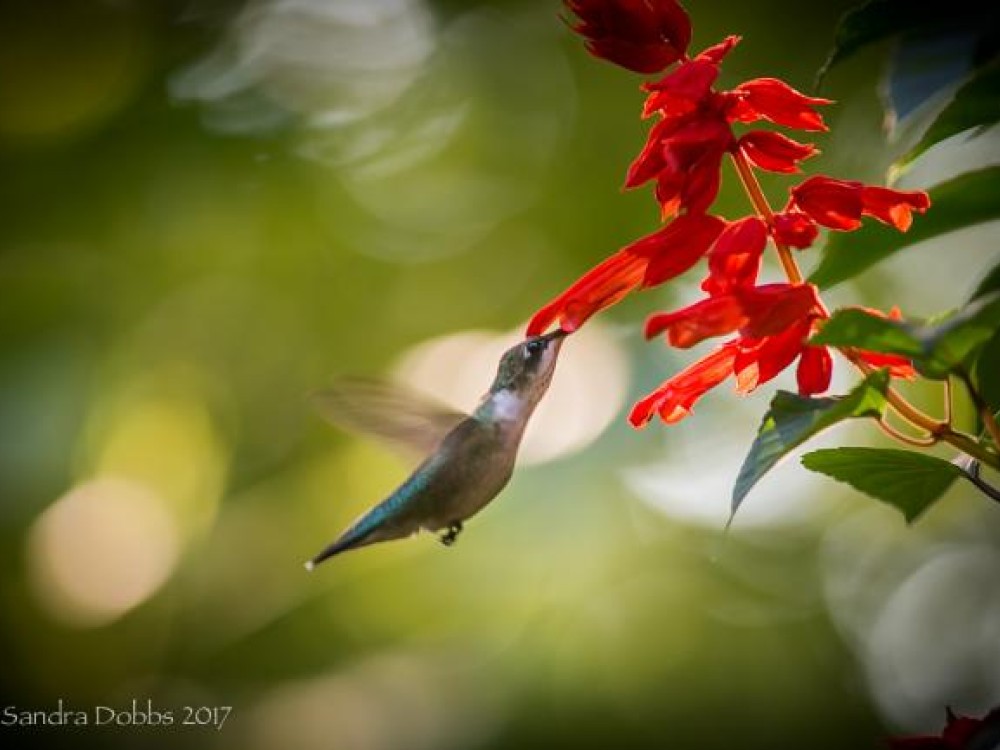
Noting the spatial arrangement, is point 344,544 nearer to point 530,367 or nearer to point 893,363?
point 530,367

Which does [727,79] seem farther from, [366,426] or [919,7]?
[919,7]

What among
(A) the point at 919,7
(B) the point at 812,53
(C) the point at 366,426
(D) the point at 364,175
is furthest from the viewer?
(D) the point at 364,175

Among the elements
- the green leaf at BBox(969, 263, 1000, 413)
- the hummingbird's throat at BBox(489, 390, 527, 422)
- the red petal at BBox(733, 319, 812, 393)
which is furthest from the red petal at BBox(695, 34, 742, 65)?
the hummingbird's throat at BBox(489, 390, 527, 422)

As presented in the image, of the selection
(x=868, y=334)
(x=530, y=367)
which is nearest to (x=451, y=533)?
(x=530, y=367)

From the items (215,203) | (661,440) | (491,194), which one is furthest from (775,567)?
(215,203)

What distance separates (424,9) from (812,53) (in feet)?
5.23

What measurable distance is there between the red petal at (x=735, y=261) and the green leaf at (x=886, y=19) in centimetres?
21

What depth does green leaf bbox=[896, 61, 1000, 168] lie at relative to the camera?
109 centimetres

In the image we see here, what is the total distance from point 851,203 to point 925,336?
348mm

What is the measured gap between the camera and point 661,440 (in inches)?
143

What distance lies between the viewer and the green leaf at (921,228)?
42.3 inches

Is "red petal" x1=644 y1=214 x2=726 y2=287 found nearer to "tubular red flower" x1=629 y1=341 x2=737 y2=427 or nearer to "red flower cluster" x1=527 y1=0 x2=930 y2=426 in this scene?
"red flower cluster" x1=527 y1=0 x2=930 y2=426

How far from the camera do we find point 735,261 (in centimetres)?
121

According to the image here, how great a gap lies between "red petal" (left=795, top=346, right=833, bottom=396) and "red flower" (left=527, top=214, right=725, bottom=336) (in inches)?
7.1
